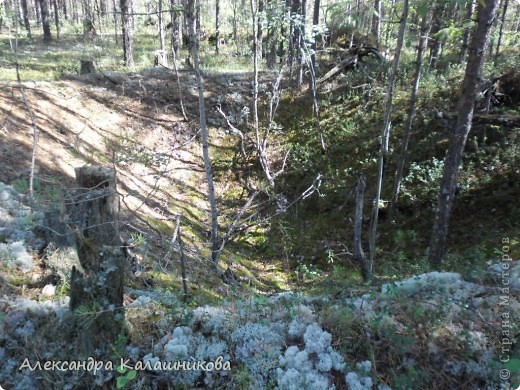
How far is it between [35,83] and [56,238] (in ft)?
30.0

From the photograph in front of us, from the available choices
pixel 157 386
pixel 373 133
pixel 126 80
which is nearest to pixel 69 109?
pixel 126 80

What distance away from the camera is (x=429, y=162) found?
9.20 metres

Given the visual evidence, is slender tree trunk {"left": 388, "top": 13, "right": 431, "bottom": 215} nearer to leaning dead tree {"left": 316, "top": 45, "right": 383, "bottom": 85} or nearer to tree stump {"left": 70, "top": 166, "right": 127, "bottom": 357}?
leaning dead tree {"left": 316, "top": 45, "right": 383, "bottom": 85}

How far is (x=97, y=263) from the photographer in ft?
10.2

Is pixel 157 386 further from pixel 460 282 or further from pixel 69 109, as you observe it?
pixel 69 109

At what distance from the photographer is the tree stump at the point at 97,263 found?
3.04 metres

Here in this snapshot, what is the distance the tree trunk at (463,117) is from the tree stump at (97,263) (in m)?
4.81

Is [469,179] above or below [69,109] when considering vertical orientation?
below

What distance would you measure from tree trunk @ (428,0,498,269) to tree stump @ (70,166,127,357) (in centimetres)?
481

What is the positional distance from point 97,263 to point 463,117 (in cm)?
512

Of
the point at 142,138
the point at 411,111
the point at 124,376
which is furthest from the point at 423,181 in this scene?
the point at 142,138

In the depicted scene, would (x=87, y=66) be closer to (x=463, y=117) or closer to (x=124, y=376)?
(x=463, y=117)

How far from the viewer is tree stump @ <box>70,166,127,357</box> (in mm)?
3037

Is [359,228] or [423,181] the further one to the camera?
[423,181]
